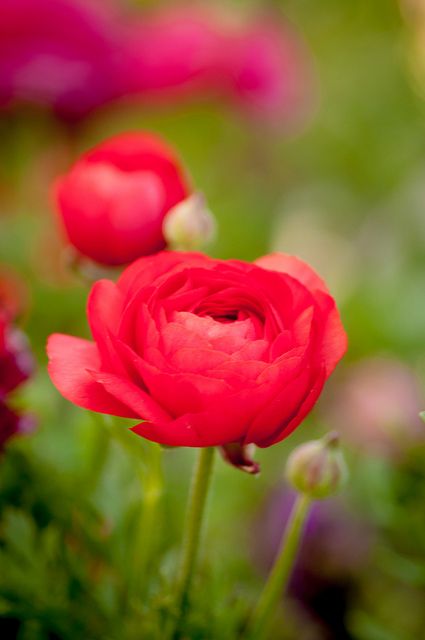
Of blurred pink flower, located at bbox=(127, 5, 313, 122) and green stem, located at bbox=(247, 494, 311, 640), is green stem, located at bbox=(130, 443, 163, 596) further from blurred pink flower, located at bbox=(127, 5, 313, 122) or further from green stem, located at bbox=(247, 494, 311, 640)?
blurred pink flower, located at bbox=(127, 5, 313, 122)

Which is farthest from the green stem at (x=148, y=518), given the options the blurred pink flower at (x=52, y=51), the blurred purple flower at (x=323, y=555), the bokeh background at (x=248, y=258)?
the blurred pink flower at (x=52, y=51)

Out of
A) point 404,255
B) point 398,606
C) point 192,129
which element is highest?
point 192,129

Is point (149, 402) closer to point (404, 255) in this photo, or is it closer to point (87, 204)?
point (87, 204)

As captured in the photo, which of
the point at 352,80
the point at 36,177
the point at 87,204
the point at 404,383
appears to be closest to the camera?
the point at 87,204

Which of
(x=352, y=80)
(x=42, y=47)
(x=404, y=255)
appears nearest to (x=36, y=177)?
(x=42, y=47)

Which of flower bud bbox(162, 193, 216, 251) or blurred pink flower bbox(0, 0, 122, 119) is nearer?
flower bud bbox(162, 193, 216, 251)

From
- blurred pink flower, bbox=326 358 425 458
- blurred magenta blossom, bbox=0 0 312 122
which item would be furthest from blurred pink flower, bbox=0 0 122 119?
blurred pink flower, bbox=326 358 425 458
